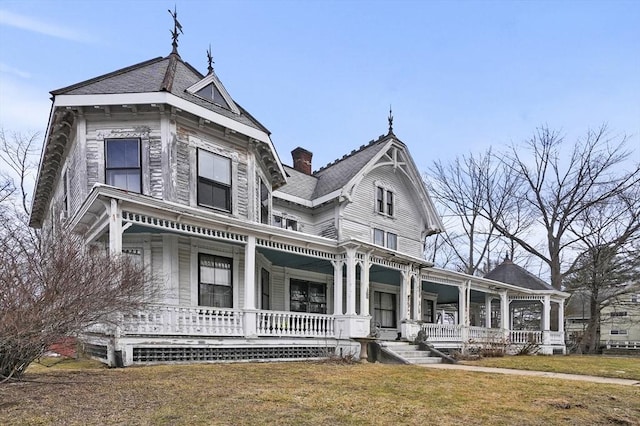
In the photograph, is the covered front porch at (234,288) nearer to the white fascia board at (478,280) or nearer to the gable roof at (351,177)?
the white fascia board at (478,280)

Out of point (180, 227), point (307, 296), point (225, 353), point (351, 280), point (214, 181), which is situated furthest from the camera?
point (307, 296)

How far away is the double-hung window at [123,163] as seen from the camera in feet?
40.5

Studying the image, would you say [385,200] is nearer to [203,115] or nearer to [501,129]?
[203,115]

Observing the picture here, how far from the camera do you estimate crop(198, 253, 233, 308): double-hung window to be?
1234cm

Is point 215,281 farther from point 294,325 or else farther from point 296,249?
point 294,325

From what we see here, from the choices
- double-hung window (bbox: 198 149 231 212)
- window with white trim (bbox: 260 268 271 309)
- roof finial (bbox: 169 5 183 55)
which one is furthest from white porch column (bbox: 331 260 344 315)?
roof finial (bbox: 169 5 183 55)

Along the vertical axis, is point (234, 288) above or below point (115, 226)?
below

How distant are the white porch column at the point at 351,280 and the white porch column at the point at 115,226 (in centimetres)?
642

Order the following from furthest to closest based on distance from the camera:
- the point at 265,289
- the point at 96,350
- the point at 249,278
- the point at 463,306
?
1. the point at 463,306
2. the point at 265,289
3. the point at 249,278
4. the point at 96,350

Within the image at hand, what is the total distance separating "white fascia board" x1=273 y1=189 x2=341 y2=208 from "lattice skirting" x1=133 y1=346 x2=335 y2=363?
20.9 feet

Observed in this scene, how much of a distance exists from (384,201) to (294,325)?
8.50 m

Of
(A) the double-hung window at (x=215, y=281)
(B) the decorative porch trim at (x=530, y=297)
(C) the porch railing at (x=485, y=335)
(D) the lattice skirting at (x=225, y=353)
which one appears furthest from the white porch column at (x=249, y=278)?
(B) the decorative porch trim at (x=530, y=297)

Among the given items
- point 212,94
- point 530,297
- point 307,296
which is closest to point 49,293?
point 212,94

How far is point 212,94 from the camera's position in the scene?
46.1ft
